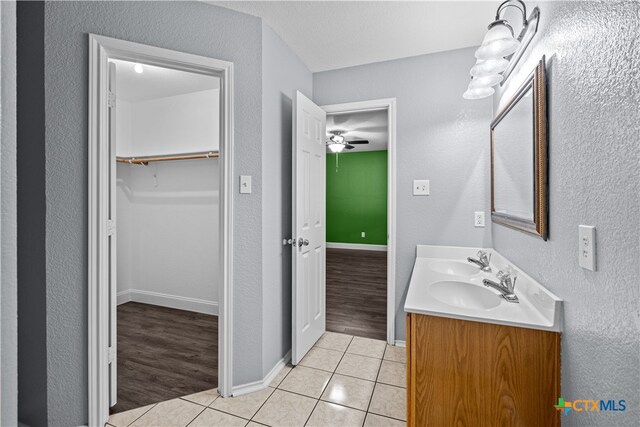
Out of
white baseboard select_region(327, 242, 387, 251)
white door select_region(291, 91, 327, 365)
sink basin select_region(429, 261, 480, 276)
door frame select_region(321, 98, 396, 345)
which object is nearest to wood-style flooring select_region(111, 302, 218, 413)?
white door select_region(291, 91, 327, 365)

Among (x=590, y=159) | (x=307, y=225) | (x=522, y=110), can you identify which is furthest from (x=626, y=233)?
(x=307, y=225)

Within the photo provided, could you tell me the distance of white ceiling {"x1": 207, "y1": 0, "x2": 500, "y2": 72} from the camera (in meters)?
1.81

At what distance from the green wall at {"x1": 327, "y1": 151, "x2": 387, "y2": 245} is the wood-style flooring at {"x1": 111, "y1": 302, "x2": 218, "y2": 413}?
460cm

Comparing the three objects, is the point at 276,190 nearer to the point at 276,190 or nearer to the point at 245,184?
the point at 276,190

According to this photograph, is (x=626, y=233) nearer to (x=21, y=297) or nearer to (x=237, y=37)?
(x=237, y=37)

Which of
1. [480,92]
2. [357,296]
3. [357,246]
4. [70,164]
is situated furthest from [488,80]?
[357,246]

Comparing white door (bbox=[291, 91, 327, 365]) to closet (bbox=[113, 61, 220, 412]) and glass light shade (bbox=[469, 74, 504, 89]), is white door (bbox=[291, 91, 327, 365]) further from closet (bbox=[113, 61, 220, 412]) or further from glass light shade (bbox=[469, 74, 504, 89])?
glass light shade (bbox=[469, 74, 504, 89])

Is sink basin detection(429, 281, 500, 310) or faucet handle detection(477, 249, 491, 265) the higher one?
faucet handle detection(477, 249, 491, 265)

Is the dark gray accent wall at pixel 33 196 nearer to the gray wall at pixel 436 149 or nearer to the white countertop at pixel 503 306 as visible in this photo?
the white countertop at pixel 503 306

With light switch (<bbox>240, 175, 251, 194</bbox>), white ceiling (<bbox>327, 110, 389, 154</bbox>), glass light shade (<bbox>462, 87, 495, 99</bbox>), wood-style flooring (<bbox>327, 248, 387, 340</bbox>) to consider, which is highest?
white ceiling (<bbox>327, 110, 389, 154</bbox>)

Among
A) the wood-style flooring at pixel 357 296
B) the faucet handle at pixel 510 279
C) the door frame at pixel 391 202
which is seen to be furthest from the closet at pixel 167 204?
the faucet handle at pixel 510 279

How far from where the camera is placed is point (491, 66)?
153cm

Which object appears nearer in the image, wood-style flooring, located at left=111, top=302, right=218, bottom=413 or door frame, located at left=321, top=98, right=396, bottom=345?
wood-style flooring, located at left=111, top=302, right=218, bottom=413

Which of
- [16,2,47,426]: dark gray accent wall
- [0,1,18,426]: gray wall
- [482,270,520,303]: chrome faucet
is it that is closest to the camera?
[0,1,18,426]: gray wall
